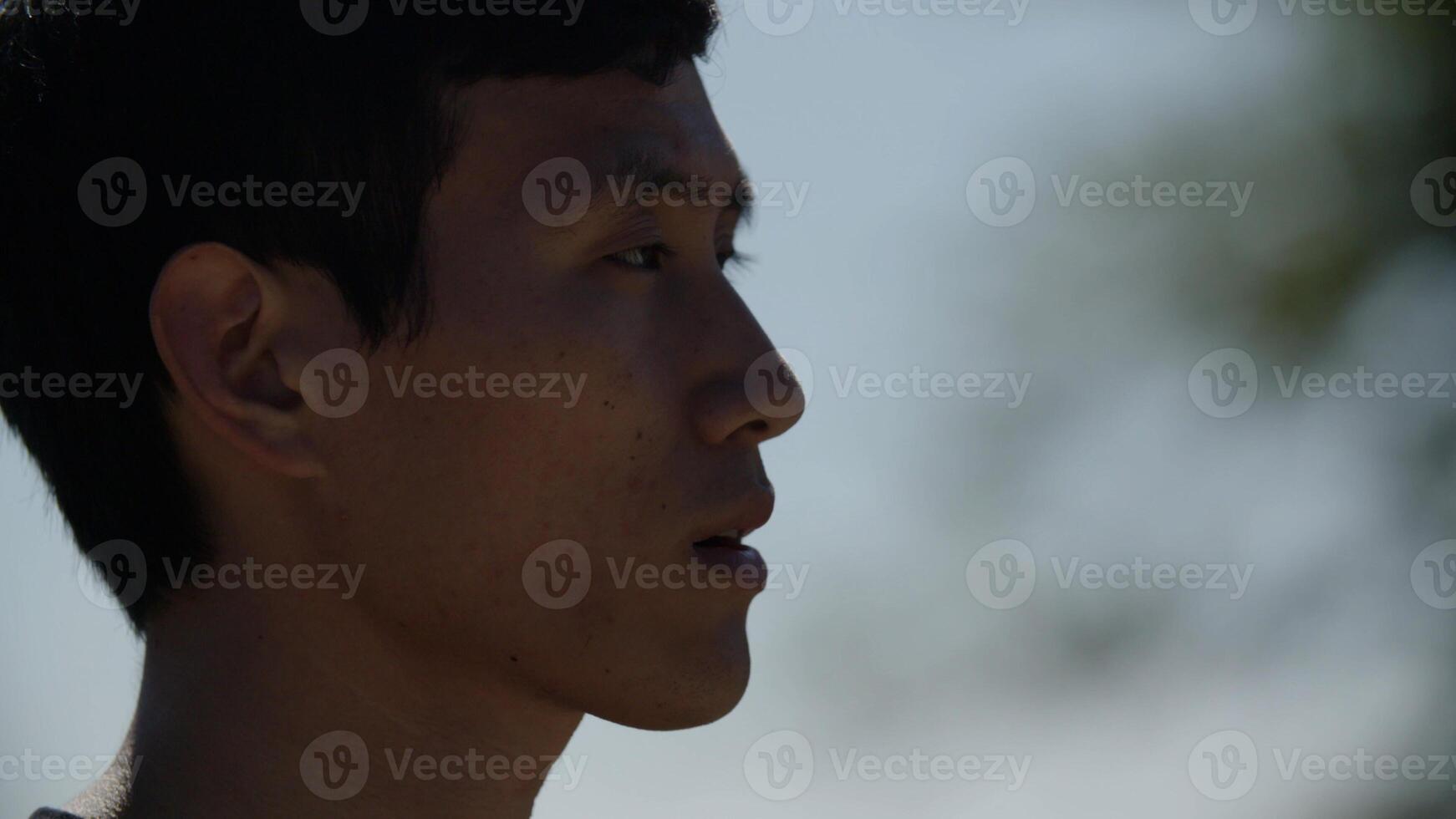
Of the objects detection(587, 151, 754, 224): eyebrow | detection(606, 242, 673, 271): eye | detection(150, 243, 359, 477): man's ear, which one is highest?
detection(587, 151, 754, 224): eyebrow

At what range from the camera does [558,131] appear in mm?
1360

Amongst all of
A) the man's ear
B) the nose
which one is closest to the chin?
the nose

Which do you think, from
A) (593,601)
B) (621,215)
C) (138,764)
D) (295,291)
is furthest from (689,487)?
(138,764)

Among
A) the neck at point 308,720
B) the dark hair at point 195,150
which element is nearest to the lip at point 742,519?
the neck at point 308,720

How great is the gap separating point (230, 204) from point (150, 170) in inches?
3.5

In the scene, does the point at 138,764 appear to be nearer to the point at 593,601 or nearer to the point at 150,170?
the point at 593,601

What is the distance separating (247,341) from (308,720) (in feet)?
1.11

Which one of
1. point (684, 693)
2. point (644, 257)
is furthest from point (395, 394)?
point (684, 693)

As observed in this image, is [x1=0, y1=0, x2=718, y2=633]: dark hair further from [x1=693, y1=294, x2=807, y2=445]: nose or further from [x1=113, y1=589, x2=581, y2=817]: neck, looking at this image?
[x1=693, y1=294, x2=807, y2=445]: nose

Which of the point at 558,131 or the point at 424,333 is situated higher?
the point at 558,131

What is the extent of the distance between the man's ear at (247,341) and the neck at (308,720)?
0.14 m

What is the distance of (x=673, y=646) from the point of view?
1.34 m

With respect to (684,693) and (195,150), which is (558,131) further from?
(684,693)

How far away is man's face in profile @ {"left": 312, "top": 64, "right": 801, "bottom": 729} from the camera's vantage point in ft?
4.28
